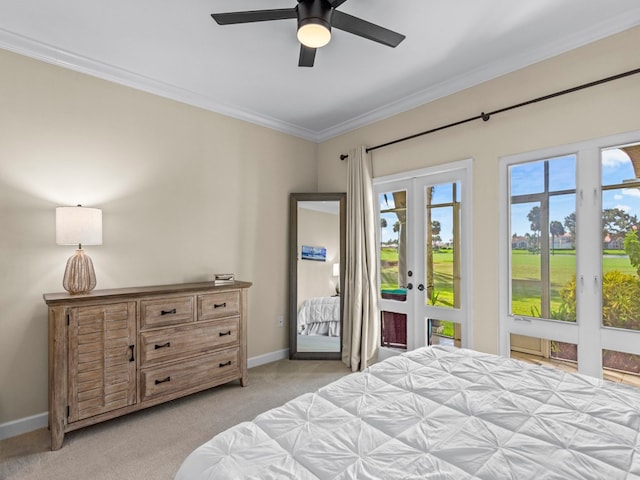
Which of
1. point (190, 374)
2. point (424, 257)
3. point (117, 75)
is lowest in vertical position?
point (190, 374)

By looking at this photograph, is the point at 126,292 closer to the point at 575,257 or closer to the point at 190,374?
the point at 190,374

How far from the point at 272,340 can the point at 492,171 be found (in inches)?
115

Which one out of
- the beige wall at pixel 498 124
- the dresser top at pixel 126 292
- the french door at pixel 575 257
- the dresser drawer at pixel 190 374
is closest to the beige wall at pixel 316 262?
the beige wall at pixel 498 124

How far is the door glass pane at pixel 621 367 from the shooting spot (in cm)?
228

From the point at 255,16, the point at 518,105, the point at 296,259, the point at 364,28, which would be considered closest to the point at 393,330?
the point at 296,259

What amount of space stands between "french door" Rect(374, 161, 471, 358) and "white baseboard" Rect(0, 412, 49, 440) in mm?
3053

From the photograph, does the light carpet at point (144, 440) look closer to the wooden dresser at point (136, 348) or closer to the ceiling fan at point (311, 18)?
the wooden dresser at point (136, 348)

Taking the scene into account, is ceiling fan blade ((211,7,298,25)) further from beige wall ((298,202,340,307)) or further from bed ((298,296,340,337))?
bed ((298,296,340,337))

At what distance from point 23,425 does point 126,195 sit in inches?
73.6

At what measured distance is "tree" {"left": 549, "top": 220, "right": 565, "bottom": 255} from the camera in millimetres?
2580

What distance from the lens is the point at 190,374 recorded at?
2949mm

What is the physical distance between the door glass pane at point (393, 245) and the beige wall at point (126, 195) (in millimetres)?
1191

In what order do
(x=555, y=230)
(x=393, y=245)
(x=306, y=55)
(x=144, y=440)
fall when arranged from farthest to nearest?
(x=393, y=245), (x=555, y=230), (x=144, y=440), (x=306, y=55)

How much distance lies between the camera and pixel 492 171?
2.93 m
